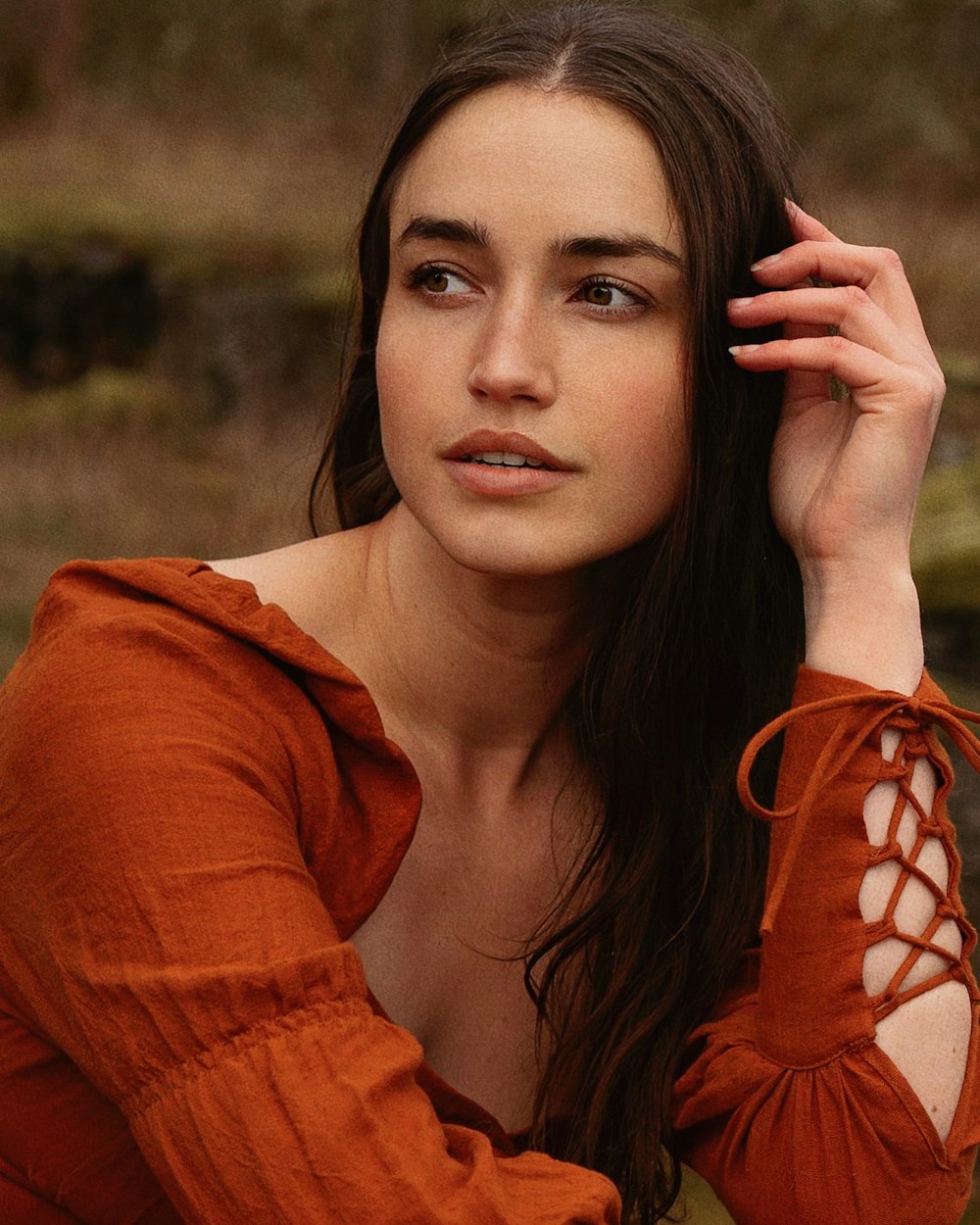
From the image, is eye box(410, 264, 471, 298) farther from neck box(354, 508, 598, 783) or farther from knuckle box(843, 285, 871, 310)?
knuckle box(843, 285, 871, 310)

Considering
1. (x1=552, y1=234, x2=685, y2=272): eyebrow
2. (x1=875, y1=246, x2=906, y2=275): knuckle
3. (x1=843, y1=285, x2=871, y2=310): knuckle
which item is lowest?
(x1=843, y1=285, x2=871, y2=310): knuckle

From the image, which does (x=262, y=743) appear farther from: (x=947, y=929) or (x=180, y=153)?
(x=180, y=153)

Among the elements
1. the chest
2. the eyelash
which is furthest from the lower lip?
the chest

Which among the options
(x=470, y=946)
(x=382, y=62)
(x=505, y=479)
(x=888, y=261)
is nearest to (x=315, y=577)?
(x=505, y=479)

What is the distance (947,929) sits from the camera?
192cm

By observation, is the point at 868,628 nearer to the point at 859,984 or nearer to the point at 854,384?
the point at 854,384

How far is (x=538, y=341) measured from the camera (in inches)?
71.9

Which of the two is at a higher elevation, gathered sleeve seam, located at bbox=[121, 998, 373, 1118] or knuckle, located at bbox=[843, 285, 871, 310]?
knuckle, located at bbox=[843, 285, 871, 310]

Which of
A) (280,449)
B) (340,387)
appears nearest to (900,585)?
(340,387)

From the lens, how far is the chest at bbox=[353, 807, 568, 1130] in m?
2.14

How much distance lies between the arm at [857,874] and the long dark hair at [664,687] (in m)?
0.08

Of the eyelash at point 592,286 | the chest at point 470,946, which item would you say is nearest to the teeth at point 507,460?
the eyelash at point 592,286

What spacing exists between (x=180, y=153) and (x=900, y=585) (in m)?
6.12

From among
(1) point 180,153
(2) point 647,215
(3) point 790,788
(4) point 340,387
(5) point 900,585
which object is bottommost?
(3) point 790,788
